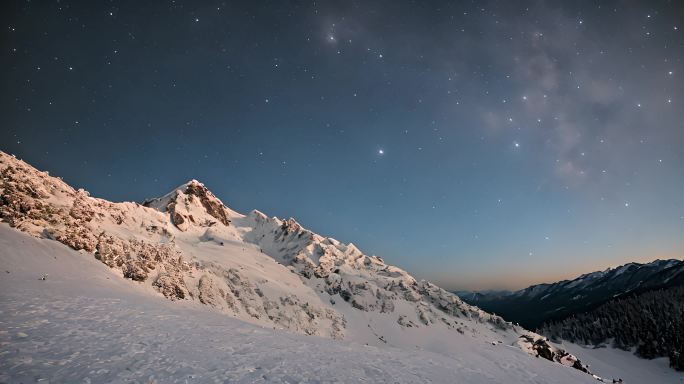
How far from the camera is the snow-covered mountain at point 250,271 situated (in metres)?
28.4

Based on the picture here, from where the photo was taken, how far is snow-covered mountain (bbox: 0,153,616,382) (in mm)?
28375

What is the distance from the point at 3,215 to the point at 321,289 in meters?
61.5

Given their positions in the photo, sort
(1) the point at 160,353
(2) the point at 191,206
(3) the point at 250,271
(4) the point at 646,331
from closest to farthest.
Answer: (1) the point at 160,353, (3) the point at 250,271, (2) the point at 191,206, (4) the point at 646,331

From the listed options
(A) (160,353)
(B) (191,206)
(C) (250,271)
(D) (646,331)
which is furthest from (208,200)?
(D) (646,331)

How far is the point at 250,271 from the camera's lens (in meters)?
62.1

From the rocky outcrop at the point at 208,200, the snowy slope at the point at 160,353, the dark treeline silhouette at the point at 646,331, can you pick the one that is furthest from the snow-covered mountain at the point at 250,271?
the dark treeline silhouette at the point at 646,331

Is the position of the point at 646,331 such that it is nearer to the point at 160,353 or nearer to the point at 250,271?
the point at 250,271

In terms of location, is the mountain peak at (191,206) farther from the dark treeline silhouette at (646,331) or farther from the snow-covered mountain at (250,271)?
the dark treeline silhouette at (646,331)

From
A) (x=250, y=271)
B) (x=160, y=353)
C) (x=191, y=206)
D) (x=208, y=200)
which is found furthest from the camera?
(x=208, y=200)

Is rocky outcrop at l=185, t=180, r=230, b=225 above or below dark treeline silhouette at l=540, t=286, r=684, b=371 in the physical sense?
above

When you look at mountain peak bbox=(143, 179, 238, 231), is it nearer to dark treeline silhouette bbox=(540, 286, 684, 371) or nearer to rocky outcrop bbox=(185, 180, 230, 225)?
rocky outcrop bbox=(185, 180, 230, 225)

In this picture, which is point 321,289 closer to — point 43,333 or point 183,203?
point 183,203

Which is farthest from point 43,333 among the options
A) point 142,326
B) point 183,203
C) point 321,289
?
point 183,203

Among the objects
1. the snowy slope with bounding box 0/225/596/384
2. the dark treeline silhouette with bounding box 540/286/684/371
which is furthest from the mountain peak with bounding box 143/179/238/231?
the dark treeline silhouette with bounding box 540/286/684/371
